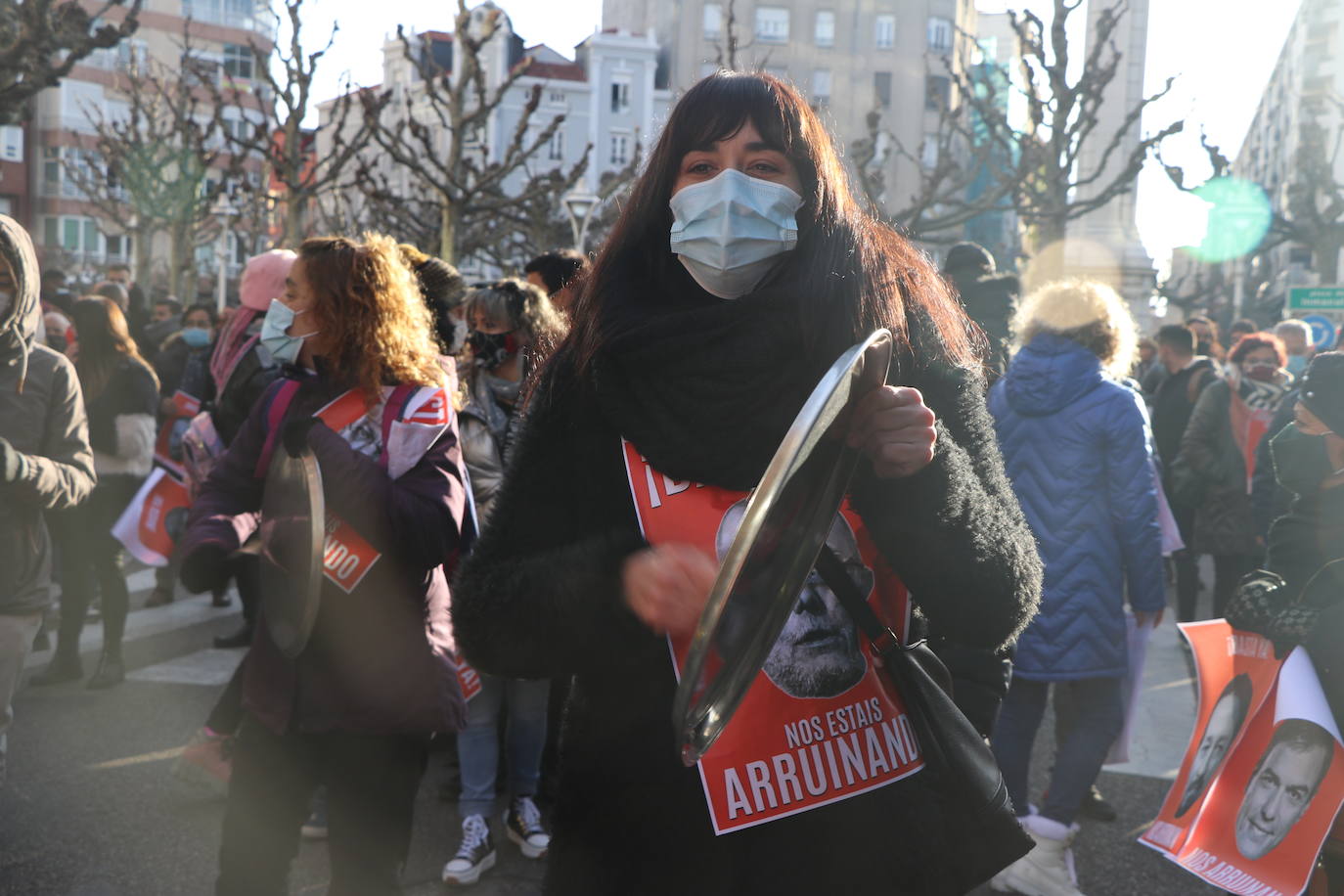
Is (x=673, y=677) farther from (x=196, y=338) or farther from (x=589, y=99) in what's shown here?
(x=589, y=99)

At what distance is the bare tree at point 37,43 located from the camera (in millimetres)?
8148

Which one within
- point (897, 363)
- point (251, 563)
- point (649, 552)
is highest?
point (897, 363)

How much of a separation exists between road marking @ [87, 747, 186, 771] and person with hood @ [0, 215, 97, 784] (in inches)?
71.2

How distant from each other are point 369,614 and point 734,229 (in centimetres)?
155

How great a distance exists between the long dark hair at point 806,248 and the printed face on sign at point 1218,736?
1.89 metres

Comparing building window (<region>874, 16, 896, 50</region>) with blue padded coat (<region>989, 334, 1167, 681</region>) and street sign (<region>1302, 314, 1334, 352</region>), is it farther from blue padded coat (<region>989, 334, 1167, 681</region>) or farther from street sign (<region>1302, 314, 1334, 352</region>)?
blue padded coat (<region>989, 334, 1167, 681</region>)

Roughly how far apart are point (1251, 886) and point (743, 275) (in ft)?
7.26

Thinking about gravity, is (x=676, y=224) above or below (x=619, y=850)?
above

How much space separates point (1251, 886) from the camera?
3.15 metres

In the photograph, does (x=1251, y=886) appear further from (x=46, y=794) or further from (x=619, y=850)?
(x=46, y=794)

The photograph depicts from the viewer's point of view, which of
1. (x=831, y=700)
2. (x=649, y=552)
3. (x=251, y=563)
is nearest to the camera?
(x=649, y=552)

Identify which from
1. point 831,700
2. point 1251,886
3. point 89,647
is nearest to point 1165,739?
point 1251,886

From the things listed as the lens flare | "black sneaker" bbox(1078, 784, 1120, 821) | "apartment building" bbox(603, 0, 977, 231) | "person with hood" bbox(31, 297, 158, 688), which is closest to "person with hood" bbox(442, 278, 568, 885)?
"black sneaker" bbox(1078, 784, 1120, 821)

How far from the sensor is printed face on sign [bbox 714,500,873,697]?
68.0 inches
